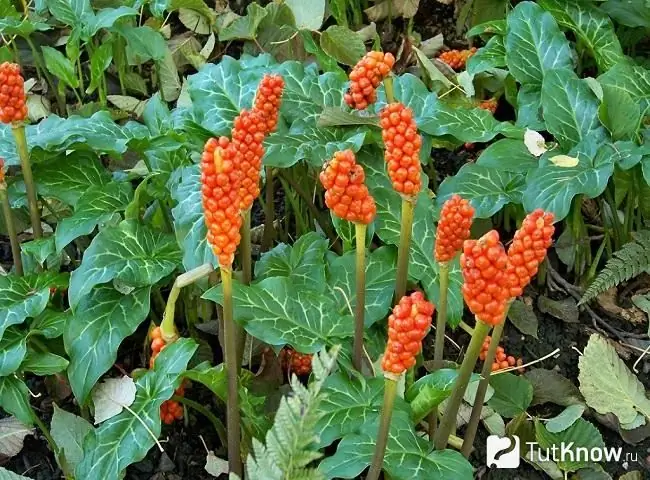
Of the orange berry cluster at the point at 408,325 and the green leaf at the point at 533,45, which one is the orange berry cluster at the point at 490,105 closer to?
the green leaf at the point at 533,45

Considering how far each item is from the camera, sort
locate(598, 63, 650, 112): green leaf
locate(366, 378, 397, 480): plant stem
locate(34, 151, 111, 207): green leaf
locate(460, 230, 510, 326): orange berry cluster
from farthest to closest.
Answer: locate(598, 63, 650, 112): green leaf < locate(34, 151, 111, 207): green leaf < locate(366, 378, 397, 480): plant stem < locate(460, 230, 510, 326): orange berry cluster

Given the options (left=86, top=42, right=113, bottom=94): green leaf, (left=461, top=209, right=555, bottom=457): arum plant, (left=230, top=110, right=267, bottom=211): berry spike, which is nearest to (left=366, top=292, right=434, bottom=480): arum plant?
(left=461, top=209, right=555, bottom=457): arum plant

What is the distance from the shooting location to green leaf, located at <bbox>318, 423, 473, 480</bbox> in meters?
1.53

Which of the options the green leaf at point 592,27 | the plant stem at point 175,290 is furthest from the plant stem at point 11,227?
the green leaf at point 592,27

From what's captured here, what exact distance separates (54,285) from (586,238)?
1.32m

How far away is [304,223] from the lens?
236 cm

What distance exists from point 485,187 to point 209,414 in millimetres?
823

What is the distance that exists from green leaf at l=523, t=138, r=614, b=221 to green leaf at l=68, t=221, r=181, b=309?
0.79m

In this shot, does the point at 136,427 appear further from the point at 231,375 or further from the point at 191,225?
the point at 191,225

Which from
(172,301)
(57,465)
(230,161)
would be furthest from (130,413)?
(230,161)

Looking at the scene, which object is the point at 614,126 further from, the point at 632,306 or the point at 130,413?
the point at 130,413

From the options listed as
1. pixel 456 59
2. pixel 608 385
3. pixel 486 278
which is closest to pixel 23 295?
pixel 486 278

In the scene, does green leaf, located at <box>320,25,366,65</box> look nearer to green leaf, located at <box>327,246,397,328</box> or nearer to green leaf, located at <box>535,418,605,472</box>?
green leaf, located at <box>327,246,397,328</box>

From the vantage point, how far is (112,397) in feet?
5.92
